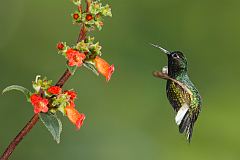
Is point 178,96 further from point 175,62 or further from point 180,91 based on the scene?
point 175,62

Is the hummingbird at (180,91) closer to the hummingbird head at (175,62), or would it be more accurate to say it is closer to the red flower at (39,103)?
the hummingbird head at (175,62)

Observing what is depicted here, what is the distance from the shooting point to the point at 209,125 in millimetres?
7121

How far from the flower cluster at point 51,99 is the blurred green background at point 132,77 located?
12.7ft

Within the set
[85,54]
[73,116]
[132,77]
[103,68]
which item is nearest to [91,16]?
[85,54]

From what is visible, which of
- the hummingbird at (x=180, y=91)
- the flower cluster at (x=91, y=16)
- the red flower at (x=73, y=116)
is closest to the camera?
the flower cluster at (x=91, y=16)

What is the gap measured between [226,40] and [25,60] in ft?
8.20

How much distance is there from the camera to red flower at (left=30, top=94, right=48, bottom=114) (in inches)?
94.5

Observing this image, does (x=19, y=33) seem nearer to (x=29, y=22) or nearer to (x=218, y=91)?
(x=29, y=22)

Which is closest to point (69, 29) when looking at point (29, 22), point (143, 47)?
point (29, 22)

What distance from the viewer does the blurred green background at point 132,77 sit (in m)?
6.78

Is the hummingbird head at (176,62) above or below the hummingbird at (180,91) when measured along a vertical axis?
above

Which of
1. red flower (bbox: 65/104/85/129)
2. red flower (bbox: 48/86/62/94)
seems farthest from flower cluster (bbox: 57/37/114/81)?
red flower (bbox: 65/104/85/129)

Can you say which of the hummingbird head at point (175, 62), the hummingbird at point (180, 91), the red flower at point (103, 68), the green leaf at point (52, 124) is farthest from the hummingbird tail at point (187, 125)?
the green leaf at point (52, 124)

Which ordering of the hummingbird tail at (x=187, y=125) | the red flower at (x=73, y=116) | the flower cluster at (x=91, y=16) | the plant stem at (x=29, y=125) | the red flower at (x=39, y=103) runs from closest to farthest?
the plant stem at (x=29, y=125) < the red flower at (x=39, y=103) < the flower cluster at (x=91, y=16) < the red flower at (x=73, y=116) < the hummingbird tail at (x=187, y=125)
